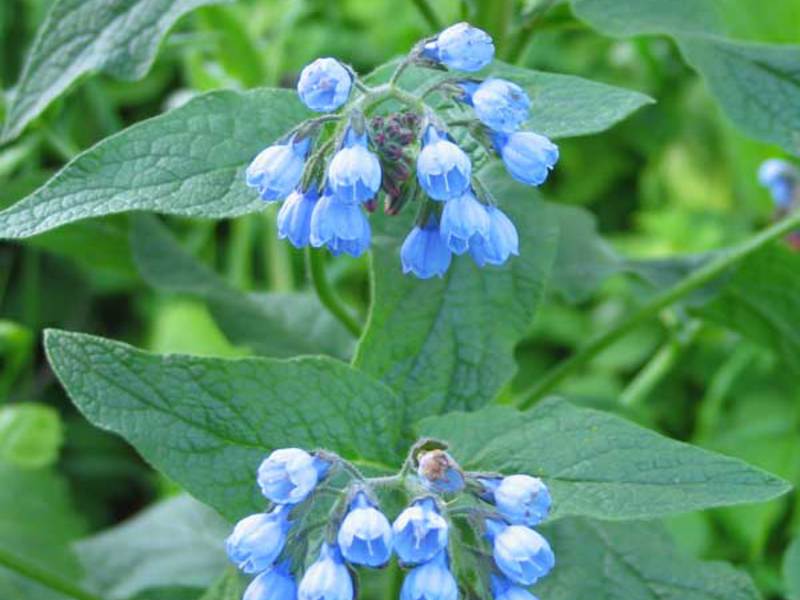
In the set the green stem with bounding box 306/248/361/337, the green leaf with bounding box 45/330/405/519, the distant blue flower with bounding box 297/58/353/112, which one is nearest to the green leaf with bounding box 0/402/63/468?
the green stem with bounding box 306/248/361/337

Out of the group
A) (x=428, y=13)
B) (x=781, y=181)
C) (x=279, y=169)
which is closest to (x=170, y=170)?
(x=279, y=169)

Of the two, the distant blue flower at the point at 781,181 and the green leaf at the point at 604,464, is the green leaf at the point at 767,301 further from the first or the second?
the green leaf at the point at 604,464

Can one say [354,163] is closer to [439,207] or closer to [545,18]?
[439,207]

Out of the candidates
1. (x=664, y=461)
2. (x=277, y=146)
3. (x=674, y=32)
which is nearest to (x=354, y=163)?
(x=277, y=146)

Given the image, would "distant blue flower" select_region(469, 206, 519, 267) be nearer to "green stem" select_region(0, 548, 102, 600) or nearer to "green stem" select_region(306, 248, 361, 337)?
"green stem" select_region(306, 248, 361, 337)

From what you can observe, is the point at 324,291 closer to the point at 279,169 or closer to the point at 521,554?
the point at 279,169

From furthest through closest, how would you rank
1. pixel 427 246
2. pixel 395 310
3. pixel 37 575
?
pixel 37 575 → pixel 395 310 → pixel 427 246

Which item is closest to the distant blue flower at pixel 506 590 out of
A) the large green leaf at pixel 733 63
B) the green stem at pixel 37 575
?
the large green leaf at pixel 733 63
